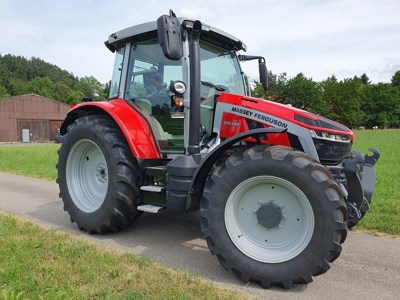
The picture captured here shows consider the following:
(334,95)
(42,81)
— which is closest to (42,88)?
(42,81)

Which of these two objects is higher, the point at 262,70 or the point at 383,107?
the point at 383,107

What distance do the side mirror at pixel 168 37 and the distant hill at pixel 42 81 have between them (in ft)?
277

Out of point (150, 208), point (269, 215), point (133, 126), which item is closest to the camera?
point (269, 215)

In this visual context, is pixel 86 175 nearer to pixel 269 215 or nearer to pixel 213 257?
pixel 213 257

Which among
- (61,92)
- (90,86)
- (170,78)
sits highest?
(90,86)

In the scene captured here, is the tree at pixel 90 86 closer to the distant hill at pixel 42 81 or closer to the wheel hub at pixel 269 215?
the distant hill at pixel 42 81

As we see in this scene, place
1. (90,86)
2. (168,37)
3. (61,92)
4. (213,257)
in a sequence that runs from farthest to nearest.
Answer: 1. (90,86)
2. (61,92)
3. (213,257)
4. (168,37)

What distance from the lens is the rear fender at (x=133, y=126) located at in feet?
14.1

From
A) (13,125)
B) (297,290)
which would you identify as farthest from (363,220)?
(13,125)

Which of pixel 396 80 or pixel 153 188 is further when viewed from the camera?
pixel 396 80

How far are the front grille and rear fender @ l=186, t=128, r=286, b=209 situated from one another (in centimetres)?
42

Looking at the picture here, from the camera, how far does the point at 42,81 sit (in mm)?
93188

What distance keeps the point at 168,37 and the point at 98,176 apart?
2.25 m

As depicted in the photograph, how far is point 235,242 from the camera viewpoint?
3.33 m
